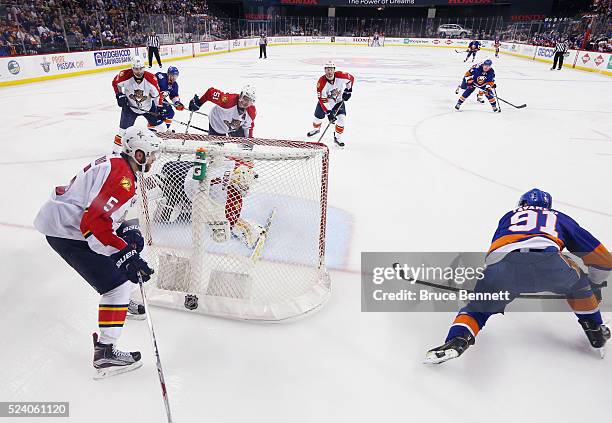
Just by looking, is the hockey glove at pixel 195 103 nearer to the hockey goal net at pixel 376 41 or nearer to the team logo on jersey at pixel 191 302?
the team logo on jersey at pixel 191 302

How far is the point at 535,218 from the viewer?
6.41 ft

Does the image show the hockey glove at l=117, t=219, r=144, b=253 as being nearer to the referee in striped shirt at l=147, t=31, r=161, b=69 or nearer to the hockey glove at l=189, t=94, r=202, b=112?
the hockey glove at l=189, t=94, r=202, b=112

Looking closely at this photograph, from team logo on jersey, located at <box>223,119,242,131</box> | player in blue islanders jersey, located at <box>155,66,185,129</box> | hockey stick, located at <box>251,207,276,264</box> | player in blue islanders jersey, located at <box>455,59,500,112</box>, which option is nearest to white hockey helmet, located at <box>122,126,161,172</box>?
hockey stick, located at <box>251,207,276,264</box>

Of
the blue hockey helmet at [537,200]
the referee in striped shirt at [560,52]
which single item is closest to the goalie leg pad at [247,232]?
the blue hockey helmet at [537,200]

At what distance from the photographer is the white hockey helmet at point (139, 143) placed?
5.53 ft

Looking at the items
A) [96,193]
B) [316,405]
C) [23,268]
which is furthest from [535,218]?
[23,268]

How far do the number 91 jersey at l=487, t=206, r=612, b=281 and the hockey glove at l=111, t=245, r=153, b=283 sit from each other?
5.32ft

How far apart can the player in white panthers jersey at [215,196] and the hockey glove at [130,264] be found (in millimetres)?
602

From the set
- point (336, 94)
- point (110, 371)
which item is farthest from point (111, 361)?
point (336, 94)

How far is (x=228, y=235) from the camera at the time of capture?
2689 mm

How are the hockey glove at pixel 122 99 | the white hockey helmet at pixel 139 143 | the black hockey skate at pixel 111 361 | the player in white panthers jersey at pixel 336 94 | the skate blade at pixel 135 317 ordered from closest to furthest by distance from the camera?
the white hockey helmet at pixel 139 143 < the black hockey skate at pixel 111 361 < the skate blade at pixel 135 317 < the hockey glove at pixel 122 99 < the player in white panthers jersey at pixel 336 94

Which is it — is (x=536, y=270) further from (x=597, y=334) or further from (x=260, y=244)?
(x=260, y=244)

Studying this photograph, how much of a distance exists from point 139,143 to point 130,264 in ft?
1.66

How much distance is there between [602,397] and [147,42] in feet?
48.2
